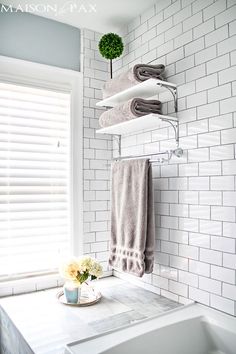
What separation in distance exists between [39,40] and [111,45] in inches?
18.4

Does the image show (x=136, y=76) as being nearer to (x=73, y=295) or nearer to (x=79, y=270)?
(x=79, y=270)

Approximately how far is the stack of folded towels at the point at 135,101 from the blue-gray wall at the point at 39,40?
0.45 m

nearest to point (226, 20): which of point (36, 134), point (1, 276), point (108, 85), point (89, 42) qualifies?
point (108, 85)

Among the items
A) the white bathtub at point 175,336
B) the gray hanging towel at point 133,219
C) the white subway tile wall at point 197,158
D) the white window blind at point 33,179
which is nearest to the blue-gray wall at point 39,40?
the white window blind at point 33,179

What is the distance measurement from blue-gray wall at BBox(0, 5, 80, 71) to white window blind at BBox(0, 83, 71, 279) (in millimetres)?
214

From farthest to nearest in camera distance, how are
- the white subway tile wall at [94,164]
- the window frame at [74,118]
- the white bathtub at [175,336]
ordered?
the white subway tile wall at [94,164], the window frame at [74,118], the white bathtub at [175,336]

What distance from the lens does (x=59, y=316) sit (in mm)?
1566

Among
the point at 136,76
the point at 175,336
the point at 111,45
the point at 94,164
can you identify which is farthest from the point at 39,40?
the point at 175,336

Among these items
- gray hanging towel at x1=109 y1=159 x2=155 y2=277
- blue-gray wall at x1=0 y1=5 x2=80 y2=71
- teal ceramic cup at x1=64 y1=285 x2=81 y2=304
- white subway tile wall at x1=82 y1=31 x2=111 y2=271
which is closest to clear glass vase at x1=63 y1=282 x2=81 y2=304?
teal ceramic cup at x1=64 y1=285 x2=81 y2=304

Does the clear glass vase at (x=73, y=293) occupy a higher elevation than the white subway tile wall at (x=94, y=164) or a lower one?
lower

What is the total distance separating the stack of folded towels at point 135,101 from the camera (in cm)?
172

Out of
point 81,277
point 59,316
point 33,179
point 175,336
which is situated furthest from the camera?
point 33,179

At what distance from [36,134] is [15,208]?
19.1 inches

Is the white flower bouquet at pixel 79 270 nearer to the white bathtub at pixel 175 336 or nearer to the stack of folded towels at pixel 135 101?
the white bathtub at pixel 175 336
